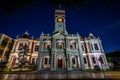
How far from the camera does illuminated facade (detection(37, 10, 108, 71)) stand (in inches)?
1048

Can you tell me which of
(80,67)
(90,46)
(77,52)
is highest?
(90,46)

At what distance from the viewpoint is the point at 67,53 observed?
1093 inches

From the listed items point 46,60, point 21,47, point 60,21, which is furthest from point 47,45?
point 60,21

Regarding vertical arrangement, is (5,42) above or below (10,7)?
above

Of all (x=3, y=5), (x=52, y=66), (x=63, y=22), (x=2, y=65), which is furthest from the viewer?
(x=63, y=22)

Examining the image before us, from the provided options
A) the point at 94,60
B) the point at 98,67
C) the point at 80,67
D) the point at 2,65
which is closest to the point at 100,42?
the point at 94,60

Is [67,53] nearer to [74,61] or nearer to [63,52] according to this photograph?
[63,52]

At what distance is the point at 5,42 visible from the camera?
1336 inches

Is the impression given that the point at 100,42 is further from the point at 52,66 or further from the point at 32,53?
the point at 32,53

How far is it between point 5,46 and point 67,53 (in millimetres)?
21459

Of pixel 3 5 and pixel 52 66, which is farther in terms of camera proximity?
pixel 52 66

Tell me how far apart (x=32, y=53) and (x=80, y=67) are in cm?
1582

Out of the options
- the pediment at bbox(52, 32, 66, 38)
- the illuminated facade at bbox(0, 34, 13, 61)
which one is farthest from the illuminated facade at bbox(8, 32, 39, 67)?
the pediment at bbox(52, 32, 66, 38)

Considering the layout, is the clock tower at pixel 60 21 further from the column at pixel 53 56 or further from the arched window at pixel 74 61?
the arched window at pixel 74 61
